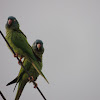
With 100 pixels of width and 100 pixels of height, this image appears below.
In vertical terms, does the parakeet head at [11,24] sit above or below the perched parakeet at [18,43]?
above

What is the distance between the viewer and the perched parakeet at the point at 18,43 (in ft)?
15.2

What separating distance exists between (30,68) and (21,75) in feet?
1.19

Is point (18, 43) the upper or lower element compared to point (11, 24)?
lower

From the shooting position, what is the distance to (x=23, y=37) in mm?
5082

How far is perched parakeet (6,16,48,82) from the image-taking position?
465 cm

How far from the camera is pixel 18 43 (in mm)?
4887

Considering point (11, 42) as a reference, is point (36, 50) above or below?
below

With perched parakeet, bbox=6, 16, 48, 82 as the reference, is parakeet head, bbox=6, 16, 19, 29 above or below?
above

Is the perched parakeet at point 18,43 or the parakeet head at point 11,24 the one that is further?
the parakeet head at point 11,24

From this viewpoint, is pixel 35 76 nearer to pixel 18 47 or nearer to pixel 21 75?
pixel 21 75

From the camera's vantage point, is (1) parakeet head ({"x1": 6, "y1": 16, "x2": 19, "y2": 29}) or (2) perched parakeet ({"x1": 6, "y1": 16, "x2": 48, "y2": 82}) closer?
(2) perched parakeet ({"x1": 6, "y1": 16, "x2": 48, "y2": 82})

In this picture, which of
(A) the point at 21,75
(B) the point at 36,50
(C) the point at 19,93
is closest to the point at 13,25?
(B) the point at 36,50

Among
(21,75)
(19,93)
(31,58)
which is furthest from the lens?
(21,75)

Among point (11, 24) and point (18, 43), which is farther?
point (11, 24)
